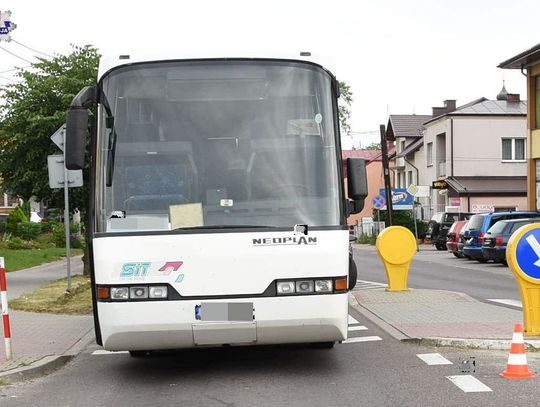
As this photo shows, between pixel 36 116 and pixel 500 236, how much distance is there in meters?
14.8

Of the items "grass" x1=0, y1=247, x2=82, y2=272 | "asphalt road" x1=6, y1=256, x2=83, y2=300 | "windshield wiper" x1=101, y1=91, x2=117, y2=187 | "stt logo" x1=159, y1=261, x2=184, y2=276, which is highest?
"windshield wiper" x1=101, y1=91, x2=117, y2=187

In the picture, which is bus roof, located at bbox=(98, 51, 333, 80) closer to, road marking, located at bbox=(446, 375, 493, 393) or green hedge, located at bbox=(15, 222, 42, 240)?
road marking, located at bbox=(446, 375, 493, 393)

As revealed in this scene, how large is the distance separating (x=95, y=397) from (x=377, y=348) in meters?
3.51

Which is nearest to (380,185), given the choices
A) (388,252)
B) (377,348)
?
(388,252)

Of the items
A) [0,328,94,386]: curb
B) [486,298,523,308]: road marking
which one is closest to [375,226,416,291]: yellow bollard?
[486,298,523,308]: road marking

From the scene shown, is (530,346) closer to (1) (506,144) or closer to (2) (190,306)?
(2) (190,306)

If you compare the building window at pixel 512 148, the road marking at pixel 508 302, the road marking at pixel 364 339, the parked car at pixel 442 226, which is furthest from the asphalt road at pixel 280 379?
the building window at pixel 512 148

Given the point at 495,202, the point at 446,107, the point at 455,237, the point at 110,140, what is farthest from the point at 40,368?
the point at 446,107

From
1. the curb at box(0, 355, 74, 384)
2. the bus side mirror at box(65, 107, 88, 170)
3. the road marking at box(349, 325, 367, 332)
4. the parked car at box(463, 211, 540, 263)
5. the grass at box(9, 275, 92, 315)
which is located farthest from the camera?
the parked car at box(463, 211, 540, 263)

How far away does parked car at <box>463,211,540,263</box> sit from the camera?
27500 mm

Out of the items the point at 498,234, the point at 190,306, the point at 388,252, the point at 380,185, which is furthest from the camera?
the point at 380,185

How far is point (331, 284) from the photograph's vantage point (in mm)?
7270

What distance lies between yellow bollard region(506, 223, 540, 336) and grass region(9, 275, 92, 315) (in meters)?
7.12

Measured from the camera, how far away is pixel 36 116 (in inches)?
721
